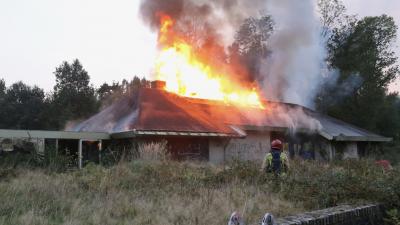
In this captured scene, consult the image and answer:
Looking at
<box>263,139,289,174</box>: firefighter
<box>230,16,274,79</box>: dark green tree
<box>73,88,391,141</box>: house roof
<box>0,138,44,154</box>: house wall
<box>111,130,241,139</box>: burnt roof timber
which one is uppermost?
<box>230,16,274,79</box>: dark green tree

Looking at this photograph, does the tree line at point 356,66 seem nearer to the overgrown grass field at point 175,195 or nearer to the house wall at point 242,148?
the house wall at point 242,148

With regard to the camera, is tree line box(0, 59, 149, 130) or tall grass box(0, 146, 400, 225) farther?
tree line box(0, 59, 149, 130)

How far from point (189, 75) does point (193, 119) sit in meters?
5.84

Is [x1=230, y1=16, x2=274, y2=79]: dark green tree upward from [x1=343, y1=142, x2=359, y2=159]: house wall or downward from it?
upward

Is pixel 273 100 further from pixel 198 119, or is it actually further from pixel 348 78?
pixel 198 119

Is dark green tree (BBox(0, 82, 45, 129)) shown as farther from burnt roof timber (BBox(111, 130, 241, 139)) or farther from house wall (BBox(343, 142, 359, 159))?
house wall (BBox(343, 142, 359, 159))

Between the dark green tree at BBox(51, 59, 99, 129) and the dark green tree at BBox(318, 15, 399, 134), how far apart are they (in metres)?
24.8

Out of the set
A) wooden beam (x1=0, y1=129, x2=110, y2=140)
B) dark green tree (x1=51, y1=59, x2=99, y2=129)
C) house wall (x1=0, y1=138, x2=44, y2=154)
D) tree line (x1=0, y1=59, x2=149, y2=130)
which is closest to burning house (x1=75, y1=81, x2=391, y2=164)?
wooden beam (x1=0, y1=129, x2=110, y2=140)

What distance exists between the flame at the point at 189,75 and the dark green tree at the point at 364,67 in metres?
10.0

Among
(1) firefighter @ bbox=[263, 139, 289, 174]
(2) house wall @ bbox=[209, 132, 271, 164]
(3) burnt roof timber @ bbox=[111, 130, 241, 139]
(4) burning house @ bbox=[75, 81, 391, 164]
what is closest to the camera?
(1) firefighter @ bbox=[263, 139, 289, 174]

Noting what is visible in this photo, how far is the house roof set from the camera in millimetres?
19411

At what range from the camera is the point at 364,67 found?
34.9 metres

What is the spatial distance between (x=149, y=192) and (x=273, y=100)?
23511mm

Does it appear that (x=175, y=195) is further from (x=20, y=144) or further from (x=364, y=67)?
(x=364, y=67)
